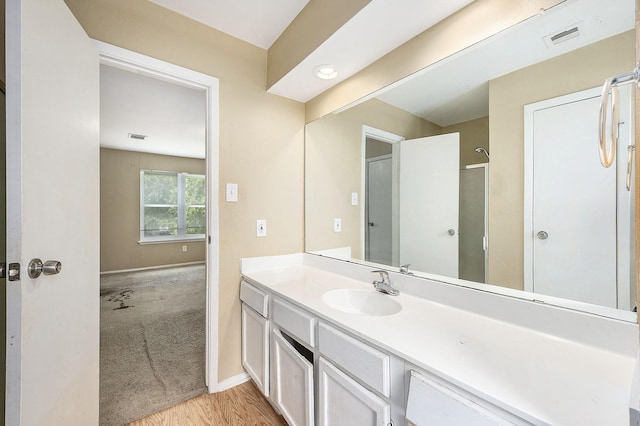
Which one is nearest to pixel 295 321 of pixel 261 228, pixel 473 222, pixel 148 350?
pixel 261 228

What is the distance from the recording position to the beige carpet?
1.66m

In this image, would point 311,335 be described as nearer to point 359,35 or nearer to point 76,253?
point 76,253

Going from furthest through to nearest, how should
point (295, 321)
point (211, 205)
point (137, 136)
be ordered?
point (137, 136) < point (211, 205) < point (295, 321)

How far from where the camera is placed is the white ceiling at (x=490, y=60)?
2.81 feet

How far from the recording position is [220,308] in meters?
1.76

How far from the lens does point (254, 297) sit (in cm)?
163

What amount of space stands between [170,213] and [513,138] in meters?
6.06

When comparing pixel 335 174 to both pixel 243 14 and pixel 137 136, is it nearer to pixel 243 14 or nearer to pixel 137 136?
pixel 243 14

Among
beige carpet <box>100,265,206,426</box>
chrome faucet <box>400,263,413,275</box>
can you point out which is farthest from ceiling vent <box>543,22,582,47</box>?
beige carpet <box>100,265,206,426</box>

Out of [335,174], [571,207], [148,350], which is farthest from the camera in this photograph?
[148,350]

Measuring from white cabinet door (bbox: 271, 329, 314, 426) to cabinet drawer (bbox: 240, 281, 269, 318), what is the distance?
0.16m

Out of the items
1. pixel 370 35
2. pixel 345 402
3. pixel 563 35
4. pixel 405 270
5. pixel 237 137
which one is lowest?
pixel 345 402

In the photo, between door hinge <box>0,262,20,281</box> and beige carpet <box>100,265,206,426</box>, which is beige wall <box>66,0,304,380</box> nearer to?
beige carpet <box>100,265,206,426</box>

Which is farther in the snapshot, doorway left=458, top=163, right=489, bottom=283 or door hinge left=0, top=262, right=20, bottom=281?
doorway left=458, top=163, right=489, bottom=283
